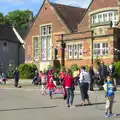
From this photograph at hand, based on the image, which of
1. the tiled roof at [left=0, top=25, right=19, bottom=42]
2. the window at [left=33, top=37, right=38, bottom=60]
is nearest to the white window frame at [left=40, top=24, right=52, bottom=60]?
the window at [left=33, top=37, right=38, bottom=60]

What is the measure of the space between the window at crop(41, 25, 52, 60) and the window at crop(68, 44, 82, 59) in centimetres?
569

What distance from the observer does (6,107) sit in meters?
18.1

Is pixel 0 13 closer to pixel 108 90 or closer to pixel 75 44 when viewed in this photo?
pixel 75 44

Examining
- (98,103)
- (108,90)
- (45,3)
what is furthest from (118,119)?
(45,3)

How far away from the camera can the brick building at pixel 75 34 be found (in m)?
39.0

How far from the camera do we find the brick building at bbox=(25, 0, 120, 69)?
3897cm

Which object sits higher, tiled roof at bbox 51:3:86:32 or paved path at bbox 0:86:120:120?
tiled roof at bbox 51:3:86:32

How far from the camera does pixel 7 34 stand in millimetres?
66938

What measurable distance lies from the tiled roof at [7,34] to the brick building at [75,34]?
1376 centimetres

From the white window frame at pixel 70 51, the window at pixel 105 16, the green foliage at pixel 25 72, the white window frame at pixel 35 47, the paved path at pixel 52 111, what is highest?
the window at pixel 105 16

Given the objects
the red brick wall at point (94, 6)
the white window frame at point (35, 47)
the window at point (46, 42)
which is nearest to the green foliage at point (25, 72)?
the window at point (46, 42)

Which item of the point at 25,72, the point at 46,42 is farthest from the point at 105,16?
the point at 25,72

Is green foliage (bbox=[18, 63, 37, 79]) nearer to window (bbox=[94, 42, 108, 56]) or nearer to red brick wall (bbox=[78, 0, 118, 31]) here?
window (bbox=[94, 42, 108, 56])

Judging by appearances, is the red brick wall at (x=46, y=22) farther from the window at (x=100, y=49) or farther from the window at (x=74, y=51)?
the window at (x=100, y=49)
